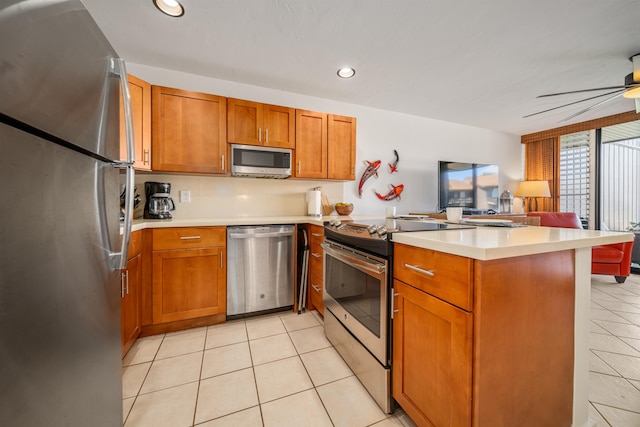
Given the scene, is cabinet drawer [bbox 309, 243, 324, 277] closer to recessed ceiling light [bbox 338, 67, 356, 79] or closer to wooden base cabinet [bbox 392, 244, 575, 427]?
wooden base cabinet [bbox 392, 244, 575, 427]

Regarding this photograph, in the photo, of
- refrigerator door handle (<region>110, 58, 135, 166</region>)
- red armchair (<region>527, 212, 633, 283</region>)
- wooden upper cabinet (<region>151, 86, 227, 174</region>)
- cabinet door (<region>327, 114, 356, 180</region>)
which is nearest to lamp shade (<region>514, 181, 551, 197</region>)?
red armchair (<region>527, 212, 633, 283</region>)

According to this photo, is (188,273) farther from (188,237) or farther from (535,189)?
(535,189)

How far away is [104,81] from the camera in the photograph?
2.86 feet

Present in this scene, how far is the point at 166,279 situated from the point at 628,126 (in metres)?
6.25

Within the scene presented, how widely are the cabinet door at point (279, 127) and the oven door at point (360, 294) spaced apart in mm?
1214

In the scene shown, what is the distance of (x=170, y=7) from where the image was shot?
1.65m

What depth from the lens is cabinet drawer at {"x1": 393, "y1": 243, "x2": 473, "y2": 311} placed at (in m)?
0.88

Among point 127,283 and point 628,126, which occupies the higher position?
point 628,126

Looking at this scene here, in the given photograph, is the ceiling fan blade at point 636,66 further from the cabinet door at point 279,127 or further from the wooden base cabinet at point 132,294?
the wooden base cabinet at point 132,294

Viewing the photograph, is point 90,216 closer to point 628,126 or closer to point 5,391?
point 5,391

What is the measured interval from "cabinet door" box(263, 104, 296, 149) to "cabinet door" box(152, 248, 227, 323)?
3.87 feet

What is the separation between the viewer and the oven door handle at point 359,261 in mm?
1249

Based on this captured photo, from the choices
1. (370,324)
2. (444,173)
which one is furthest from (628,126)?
(370,324)

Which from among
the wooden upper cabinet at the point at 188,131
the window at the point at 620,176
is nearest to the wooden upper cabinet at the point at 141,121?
the wooden upper cabinet at the point at 188,131
